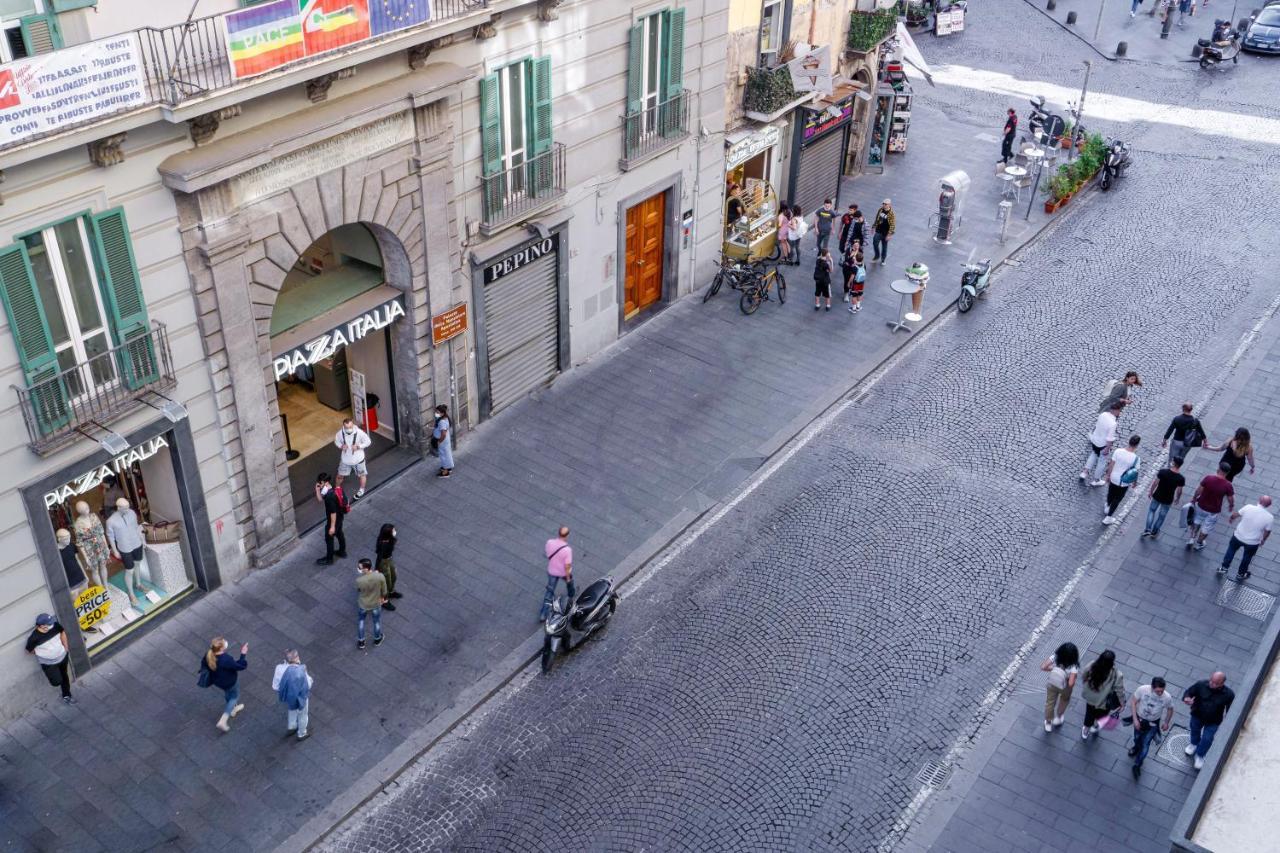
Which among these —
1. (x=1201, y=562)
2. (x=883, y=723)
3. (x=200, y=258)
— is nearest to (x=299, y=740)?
(x=200, y=258)

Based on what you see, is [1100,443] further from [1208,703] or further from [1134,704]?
[1208,703]

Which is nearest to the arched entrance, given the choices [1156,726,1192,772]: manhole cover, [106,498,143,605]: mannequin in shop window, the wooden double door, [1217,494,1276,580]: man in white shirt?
[106,498,143,605]: mannequin in shop window

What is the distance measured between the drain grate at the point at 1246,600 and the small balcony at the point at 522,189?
45.8 ft

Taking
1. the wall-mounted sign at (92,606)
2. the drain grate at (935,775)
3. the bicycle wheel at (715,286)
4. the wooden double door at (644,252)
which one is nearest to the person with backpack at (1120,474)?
the drain grate at (935,775)

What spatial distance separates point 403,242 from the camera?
2159cm

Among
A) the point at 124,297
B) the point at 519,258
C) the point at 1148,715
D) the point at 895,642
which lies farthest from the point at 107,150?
the point at 1148,715

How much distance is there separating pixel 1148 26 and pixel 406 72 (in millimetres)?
43451

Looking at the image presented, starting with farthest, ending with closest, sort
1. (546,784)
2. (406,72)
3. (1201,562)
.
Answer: (1201,562) < (406,72) < (546,784)

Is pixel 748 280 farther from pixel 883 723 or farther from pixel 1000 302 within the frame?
pixel 883 723

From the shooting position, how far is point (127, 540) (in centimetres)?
1922

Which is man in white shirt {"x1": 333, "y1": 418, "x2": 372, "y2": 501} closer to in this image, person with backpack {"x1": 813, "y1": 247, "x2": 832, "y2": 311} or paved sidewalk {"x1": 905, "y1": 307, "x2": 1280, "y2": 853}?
paved sidewalk {"x1": 905, "y1": 307, "x2": 1280, "y2": 853}

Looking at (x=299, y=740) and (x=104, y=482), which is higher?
(x=104, y=482)

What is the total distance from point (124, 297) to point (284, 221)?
287 centimetres

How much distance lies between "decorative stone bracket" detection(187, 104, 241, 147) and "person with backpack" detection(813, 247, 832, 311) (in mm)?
15259
